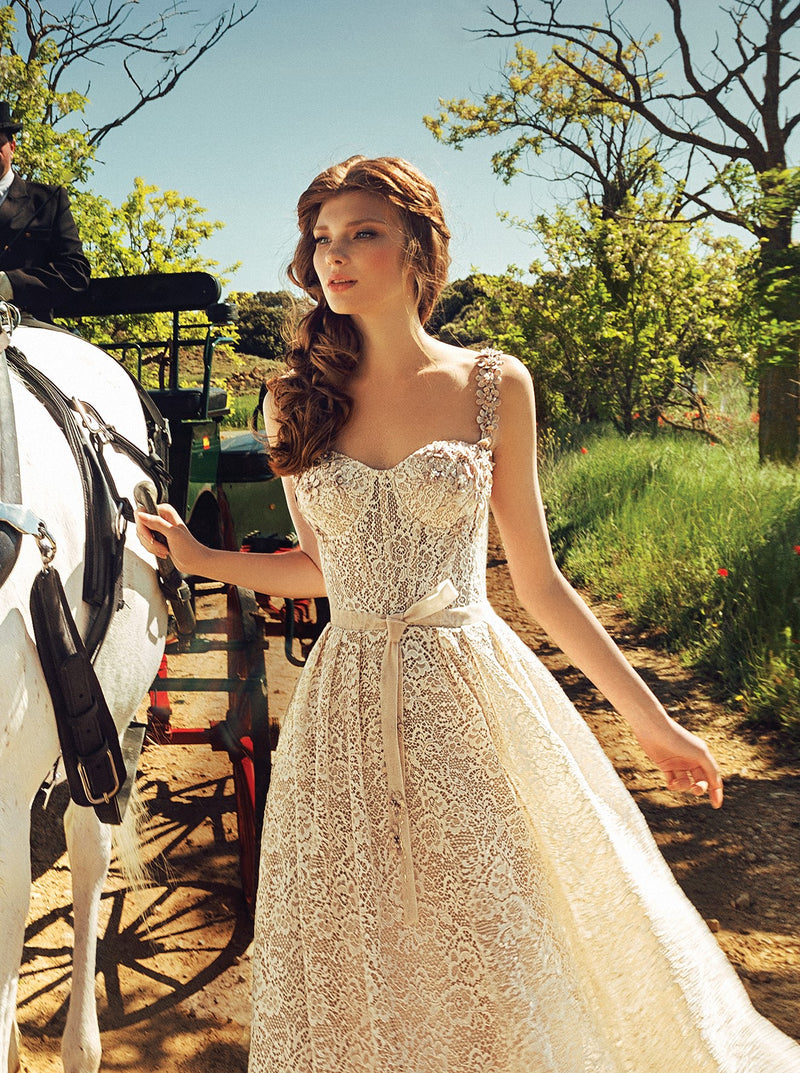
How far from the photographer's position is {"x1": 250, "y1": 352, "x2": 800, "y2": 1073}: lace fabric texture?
1.58 m

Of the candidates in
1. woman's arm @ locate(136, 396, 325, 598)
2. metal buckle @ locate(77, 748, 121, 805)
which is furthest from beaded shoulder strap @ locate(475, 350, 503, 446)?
metal buckle @ locate(77, 748, 121, 805)

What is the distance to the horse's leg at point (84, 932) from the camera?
245cm

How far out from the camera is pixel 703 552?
648 centimetres

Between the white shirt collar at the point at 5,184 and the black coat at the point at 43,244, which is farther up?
the white shirt collar at the point at 5,184

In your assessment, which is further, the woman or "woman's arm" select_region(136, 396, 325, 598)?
"woman's arm" select_region(136, 396, 325, 598)

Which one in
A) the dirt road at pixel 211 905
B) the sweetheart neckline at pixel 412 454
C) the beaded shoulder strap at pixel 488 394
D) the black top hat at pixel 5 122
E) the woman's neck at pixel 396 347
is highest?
the black top hat at pixel 5 122

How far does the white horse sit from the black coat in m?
0.68

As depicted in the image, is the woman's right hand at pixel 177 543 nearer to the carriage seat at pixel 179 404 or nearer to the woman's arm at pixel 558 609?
the woman's arm at pixel 558 609

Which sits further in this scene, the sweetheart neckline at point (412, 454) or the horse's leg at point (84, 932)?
the horse's leg at point (84, 932)

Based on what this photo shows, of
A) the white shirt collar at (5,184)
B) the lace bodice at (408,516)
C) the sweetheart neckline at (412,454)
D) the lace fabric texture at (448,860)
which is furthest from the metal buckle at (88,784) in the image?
the white shirt collar at (5,184)

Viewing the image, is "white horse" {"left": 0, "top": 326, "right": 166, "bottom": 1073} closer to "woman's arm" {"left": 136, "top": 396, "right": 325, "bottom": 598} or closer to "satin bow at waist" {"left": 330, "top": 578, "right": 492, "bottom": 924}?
"woman's arm" {"left": 136, "top": 396, "right": 325, "bottom": 598}

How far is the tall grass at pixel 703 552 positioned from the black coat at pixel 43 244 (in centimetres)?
387

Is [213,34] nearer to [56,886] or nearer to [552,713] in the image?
[56,886]

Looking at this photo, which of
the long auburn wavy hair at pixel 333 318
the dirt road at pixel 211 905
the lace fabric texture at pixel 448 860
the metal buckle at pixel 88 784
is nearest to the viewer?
the lace fabric texture at pixel 448 860
